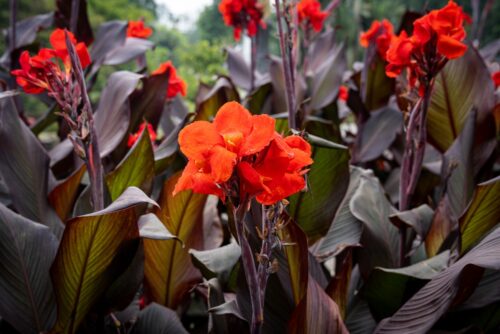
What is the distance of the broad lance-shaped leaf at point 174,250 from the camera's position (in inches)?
39.1

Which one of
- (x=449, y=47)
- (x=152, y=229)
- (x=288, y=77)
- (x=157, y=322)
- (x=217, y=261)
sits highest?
(x=449, y=47)

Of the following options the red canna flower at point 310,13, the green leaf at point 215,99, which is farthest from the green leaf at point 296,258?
the red canna flower at point 310,13

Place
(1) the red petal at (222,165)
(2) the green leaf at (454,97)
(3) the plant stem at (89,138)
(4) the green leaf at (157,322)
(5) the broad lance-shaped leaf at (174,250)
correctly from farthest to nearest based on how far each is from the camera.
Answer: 1. (2) the green leaf at (454,97)
2. (5) the broad lance-shaped leaf at (174,250)
3. (4) the green leaf at (157,322)
4. (3) the plant stem at (89,138)
5. (1) the red petal at (222,165)

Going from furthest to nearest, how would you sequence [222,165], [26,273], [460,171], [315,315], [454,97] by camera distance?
[454,97]
[460,171]
[26,273]
[315,315]
[222,165]

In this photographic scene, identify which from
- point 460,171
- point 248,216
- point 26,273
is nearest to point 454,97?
point 460,171

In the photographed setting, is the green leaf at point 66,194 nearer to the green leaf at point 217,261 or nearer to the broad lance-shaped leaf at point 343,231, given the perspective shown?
the green leaf at point 217,261

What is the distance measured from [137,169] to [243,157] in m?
0.49

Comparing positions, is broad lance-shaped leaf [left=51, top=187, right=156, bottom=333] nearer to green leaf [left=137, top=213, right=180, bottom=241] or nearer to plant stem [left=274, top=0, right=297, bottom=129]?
green leaf [left=137, top=213, right=180, bottom=241]

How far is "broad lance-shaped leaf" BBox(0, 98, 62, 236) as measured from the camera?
3.36ft

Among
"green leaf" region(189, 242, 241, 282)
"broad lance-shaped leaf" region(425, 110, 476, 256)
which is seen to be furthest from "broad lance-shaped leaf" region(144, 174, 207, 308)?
"broad lance-shaped leaf" region(425, 110, 476, 256)

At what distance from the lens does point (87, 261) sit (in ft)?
2.75

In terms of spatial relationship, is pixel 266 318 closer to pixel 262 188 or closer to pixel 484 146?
pixel 262 188

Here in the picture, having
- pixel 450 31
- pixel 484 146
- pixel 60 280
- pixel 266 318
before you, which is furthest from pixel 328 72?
pixel 60 280

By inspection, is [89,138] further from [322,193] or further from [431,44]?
[431,44]
